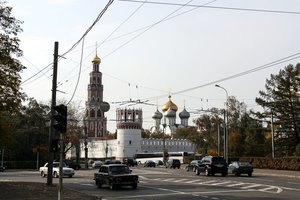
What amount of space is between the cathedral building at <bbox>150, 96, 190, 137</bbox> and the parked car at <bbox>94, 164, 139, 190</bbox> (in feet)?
397

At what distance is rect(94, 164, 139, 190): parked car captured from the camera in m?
30.2

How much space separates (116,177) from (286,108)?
59124mm

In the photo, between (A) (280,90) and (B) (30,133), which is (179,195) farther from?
(B) (30,133)

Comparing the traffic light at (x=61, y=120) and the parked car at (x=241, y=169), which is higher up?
the traffic light at (x=61, y=120)

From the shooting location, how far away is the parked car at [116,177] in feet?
98.9

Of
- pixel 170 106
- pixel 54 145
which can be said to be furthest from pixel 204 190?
pixel 170 106

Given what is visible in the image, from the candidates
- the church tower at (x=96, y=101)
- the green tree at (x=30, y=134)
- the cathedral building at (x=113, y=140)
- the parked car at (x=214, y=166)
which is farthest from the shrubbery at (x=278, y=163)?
the church tower at (x=96, y=101)

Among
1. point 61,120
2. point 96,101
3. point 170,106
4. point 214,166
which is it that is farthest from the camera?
point 170,106

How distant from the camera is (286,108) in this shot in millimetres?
83625

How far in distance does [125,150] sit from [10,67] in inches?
4023

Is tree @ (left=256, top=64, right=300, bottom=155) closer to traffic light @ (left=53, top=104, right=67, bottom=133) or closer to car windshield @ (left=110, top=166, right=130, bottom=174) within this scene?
car windshield @ (left=110, top=166, right=130, bottom=174)

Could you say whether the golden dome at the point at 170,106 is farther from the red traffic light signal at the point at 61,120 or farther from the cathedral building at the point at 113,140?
the red traffic light signal at the point at 61,120

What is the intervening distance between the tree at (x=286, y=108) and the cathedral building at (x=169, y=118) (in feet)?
226

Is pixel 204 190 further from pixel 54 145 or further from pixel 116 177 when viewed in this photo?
pixel 54 145
